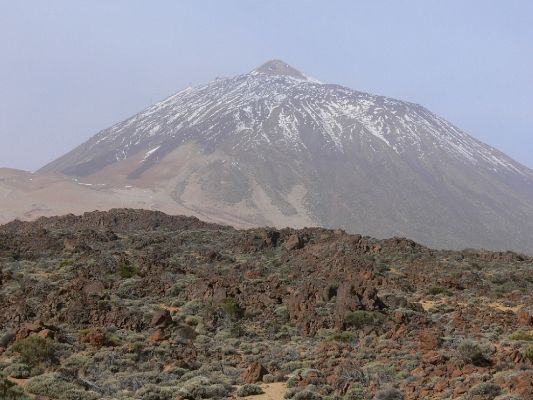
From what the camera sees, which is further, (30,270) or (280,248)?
(280,248)

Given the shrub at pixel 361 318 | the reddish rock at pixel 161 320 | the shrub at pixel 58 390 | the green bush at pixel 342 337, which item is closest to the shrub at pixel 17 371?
the shrub at pixel 58 390

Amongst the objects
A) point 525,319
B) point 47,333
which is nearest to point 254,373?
point 47,333

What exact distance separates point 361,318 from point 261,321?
2.93 metres

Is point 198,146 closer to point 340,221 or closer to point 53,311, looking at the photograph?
point 340,221

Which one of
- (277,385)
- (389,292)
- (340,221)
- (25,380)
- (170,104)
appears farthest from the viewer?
(170,104)

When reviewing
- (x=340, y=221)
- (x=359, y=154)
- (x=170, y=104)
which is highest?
(x=170, y=104)

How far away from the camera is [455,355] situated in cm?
1304

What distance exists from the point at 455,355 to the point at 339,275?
11509mm

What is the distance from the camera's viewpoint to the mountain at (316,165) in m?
103

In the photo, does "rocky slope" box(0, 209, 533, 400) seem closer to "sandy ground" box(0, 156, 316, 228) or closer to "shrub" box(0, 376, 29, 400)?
"shrub" box(0, 376, 29, 400)

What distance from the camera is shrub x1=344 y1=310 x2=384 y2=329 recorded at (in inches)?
679

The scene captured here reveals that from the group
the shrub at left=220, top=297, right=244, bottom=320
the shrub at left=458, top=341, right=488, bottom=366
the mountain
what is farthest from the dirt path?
the mountain

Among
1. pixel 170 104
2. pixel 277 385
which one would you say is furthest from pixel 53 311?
pixel 170 104

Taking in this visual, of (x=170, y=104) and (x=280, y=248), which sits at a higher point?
(x=170, y=104)
